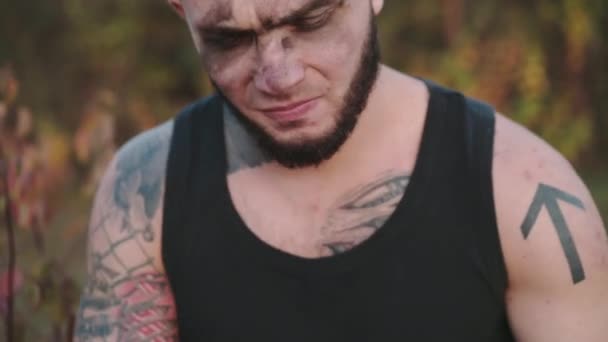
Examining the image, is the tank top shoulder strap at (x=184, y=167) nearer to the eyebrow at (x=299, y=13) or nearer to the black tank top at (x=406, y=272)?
the black tank top at (x=406, y=272)

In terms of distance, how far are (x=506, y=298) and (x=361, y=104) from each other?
1.75 ft

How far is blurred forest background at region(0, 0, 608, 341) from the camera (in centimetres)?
745

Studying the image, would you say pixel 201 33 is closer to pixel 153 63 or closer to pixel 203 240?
pixel 203 240

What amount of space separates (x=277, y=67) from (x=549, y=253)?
700 millimetres

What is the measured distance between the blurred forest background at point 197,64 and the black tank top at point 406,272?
11.0 feet

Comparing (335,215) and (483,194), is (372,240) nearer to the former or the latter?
(335,215)

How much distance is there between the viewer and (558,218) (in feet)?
8.00

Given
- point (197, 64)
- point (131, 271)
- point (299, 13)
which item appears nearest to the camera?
point (299, 13)

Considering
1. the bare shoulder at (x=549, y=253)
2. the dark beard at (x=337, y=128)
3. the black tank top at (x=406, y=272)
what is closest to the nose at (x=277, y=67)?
the dark beard at (x=337, y=128)

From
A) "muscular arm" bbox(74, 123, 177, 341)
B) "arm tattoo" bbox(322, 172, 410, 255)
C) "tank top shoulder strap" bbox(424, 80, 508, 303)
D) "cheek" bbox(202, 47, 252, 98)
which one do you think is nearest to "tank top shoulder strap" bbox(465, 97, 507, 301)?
"tank top shoulder strap" bbox(424, 80, 508, 303)

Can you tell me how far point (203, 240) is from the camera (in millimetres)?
2666

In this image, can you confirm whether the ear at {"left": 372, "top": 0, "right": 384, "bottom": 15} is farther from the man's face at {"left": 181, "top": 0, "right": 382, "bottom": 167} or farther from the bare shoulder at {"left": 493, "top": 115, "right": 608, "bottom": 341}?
the bare shoulder at {"left": 493, "top": 115, "right": 608, "bottom": 341}

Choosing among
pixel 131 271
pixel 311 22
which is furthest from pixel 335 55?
pixel 131 271

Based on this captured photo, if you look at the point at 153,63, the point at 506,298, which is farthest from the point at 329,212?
the point at 153,63
